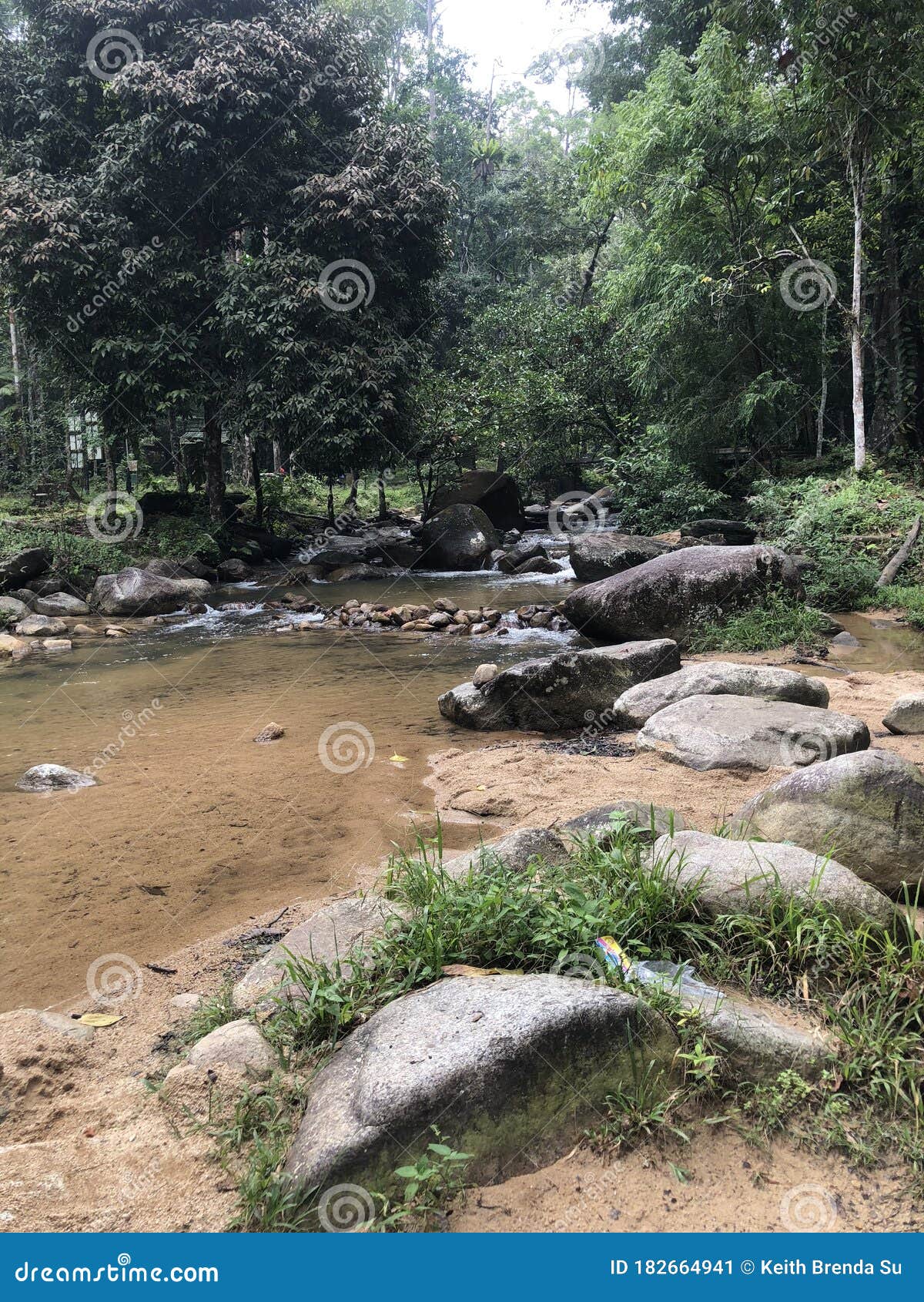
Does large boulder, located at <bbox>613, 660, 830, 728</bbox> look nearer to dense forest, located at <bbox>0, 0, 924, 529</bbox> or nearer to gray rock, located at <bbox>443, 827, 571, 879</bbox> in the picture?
gray rock, located at <bbox>443, 827, 571, 879</bbox>

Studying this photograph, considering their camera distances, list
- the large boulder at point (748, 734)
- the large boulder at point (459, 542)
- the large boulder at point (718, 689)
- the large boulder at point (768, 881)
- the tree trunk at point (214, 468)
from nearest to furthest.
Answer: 1. the large boulder at point (768, 881)
2. the large boulder at point (748, 734)
3. the large boulder at point (718, 689)
4. the large boulder at point (459, 542)
5. the tree trunk at point (214, 468)

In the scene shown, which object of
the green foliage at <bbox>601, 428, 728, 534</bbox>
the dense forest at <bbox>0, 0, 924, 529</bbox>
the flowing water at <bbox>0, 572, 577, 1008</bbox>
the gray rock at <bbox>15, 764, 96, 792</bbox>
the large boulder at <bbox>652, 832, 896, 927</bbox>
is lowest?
the flowing water at <bbox>0, 572, 577, 1008</bbox>

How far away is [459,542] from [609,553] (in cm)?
520

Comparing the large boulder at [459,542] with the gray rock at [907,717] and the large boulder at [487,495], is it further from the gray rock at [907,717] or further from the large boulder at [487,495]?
the gray rock at [907,717]

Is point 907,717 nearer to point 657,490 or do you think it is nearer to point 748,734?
point 748,734

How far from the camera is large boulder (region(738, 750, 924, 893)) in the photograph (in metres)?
3.16

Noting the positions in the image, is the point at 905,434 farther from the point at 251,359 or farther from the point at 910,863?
the point at 910,863

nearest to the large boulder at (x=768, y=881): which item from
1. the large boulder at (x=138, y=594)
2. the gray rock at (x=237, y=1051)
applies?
the gray rock at (x=237, y=1051)

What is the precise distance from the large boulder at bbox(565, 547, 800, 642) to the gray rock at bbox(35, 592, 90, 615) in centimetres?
839

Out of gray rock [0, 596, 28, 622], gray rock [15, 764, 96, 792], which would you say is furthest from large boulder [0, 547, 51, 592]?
gray rock [15, 764, 96, 792]

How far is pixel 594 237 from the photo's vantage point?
26609 mm

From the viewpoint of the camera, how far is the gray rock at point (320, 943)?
2875 millimetres

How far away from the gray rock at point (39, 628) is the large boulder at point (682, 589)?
25.5 ft

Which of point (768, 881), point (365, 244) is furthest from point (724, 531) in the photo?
point (768, 881)
